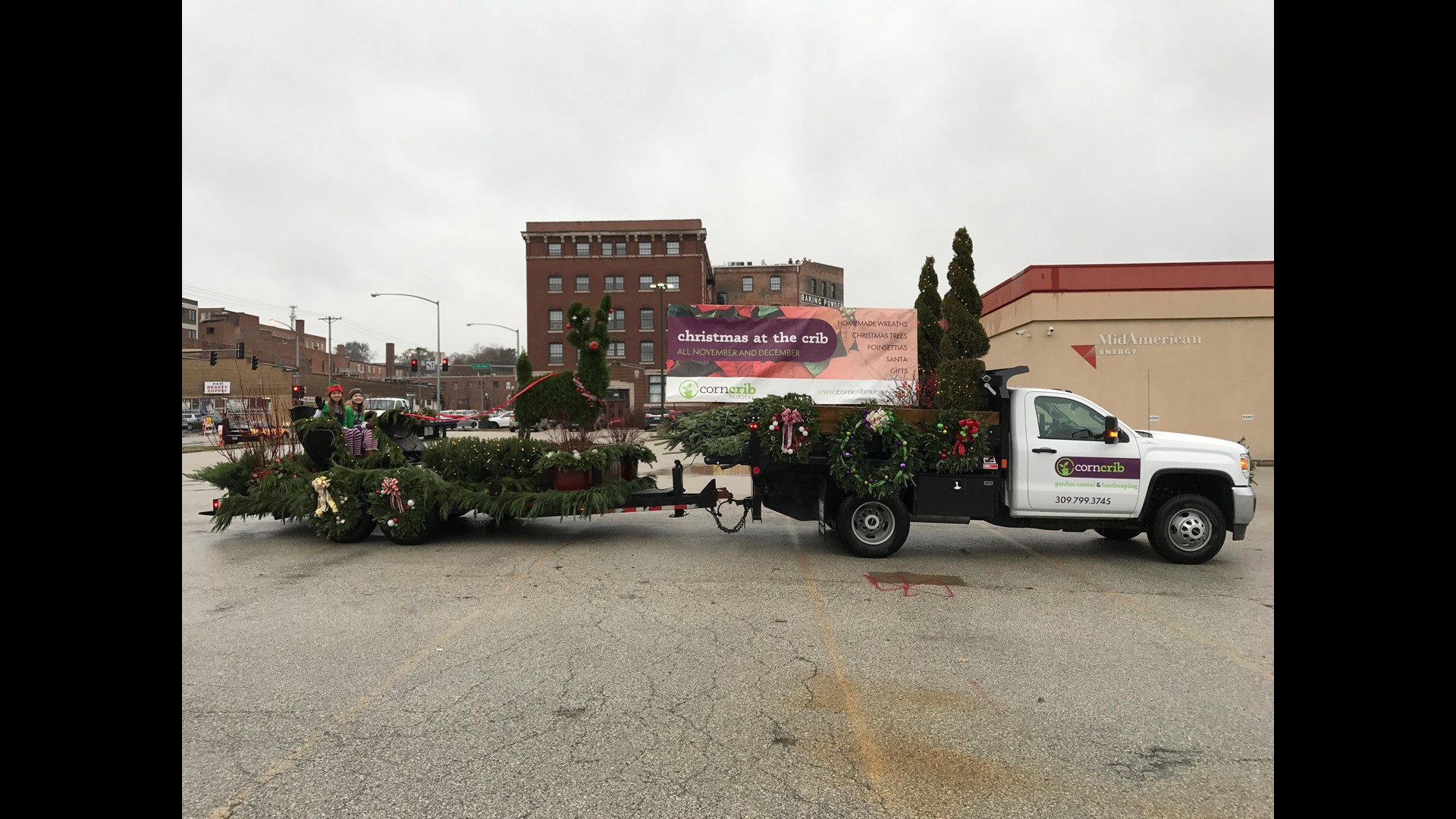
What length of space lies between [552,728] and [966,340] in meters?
12.8

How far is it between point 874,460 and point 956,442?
2.92ft

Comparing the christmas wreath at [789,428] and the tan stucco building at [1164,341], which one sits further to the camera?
→ the tan stucco building at [1164,341]

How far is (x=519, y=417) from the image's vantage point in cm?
974

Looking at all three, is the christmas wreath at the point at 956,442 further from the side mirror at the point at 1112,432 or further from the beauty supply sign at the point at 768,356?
the beauty supply sign at the point at 768,356

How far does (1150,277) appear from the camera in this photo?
2086 cm

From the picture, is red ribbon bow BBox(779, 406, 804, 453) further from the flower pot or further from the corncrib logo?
the flower pot

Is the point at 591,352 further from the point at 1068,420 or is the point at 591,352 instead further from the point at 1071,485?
the point at 1071,485

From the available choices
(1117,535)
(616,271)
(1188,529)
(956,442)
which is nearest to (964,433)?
(956,442)

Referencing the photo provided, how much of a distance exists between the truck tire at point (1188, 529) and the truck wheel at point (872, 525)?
2.68 meters

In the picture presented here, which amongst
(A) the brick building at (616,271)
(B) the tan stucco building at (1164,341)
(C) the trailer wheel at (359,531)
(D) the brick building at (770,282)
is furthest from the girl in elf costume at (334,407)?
(D) the brick building at (770,282)

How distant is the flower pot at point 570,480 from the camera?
8.70 metres
